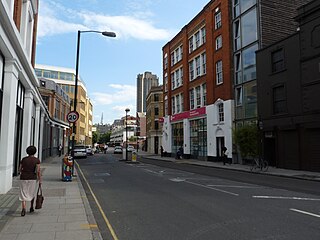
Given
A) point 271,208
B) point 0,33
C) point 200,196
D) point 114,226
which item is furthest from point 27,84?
point 271,208

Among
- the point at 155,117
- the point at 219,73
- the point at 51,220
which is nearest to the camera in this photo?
the point at 51,220

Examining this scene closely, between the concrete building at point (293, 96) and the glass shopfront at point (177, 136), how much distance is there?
1854cm

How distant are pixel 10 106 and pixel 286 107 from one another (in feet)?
62.3

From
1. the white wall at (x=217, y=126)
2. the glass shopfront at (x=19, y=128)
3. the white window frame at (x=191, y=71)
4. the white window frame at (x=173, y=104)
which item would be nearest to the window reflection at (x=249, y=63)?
the white wall at (x=217, y=126)

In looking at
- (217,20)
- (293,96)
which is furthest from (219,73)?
(293,96)

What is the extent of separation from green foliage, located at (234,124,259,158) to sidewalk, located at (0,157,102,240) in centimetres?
1585

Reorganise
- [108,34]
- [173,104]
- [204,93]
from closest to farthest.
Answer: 1. [108,34]
2. [204,93]
3. [173,104]

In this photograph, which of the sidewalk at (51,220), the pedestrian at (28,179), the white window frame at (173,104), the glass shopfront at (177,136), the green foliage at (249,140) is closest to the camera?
the sidewalk at (51,220)

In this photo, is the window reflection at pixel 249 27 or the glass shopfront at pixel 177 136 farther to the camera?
the glass shopfront at pixel 177 136

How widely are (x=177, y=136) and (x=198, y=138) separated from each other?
23.2 ft

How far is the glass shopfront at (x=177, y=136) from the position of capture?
145 ft

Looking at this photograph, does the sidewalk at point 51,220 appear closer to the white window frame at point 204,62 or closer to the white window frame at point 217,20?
the white window frame at point 217,20

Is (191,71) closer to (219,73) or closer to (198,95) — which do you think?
(198,95)

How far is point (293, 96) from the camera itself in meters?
23.2
